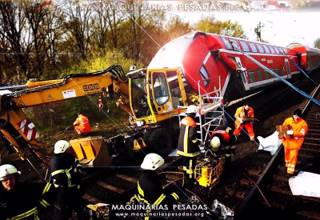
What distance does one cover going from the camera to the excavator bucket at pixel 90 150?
7.07m

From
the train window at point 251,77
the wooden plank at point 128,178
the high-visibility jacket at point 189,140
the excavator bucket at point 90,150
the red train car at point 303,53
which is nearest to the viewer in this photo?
the high-visibility jacket at point 189,140

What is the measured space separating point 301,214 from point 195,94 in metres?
5.73

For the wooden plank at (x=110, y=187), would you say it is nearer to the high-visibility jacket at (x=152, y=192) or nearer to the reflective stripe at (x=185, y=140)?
the reflective stripe at (x=185, y=140)

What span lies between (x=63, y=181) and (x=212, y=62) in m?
8.42

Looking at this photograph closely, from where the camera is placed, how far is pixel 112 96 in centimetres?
856

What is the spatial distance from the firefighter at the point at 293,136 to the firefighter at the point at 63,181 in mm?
4592

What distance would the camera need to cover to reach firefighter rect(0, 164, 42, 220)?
11.6 feet

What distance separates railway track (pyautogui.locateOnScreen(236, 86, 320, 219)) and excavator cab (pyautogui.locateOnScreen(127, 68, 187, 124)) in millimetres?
3403

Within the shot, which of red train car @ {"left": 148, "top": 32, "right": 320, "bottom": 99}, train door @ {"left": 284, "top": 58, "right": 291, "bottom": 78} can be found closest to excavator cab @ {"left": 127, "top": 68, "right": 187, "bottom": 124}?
red train car @ {"left": 148, "top": 32, "right": 320, "bottom": 99}

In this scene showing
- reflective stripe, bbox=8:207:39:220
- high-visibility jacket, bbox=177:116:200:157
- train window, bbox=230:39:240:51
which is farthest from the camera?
train window, bbox=230:39:240:51

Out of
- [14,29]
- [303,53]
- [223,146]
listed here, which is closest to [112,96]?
[223,146]

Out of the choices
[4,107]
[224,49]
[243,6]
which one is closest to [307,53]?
[243,6]

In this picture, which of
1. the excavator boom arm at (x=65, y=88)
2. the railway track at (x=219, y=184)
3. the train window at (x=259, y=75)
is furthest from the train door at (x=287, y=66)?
the excavator boom arm at (x=65, y=88)

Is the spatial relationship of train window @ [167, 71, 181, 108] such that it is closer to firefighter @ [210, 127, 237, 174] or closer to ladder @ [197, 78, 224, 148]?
ladder @ [197, 78, 224, 148]
